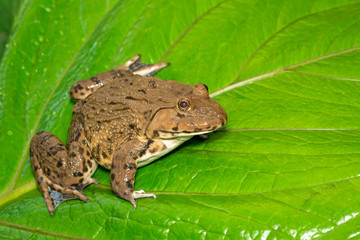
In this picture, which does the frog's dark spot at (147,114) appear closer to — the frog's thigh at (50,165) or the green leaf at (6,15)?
the frog's thigh at (50,165)

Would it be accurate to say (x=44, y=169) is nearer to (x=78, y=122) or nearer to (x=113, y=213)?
(x=78, y=122)

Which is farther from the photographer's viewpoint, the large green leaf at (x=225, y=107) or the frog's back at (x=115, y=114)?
the frog's back at (x=115, y=114)

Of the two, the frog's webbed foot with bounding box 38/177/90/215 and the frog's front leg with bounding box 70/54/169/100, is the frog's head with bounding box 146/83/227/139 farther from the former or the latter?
the frog's webbed foot with bounding box 38/177/90/215

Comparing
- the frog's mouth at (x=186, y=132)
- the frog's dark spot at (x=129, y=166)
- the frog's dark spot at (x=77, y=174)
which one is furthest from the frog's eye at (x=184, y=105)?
the frog's dark spot at (x=77, y=174)

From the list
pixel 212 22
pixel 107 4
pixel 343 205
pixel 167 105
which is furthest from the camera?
pixel 107 4

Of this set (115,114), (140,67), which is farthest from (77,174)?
(140,67)

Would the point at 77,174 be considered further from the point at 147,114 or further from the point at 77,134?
the point at 147,114

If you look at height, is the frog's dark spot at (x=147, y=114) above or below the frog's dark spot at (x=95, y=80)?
below

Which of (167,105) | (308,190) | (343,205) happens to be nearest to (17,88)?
(167,105)
